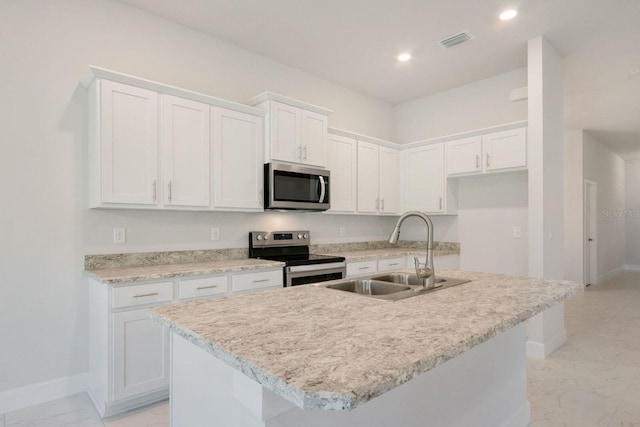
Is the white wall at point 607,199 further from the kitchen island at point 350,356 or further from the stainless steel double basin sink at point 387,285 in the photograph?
the kitchen island at point 350,356

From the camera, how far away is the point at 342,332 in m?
1.07

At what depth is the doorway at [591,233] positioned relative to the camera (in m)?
6.84

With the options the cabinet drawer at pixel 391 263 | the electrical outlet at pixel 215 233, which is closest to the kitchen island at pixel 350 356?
the electrical outlet at pixel 215 233

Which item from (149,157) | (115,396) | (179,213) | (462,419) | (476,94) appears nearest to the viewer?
(462,419)

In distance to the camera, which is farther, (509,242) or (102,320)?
(509,242)

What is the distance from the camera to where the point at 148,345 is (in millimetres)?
2420

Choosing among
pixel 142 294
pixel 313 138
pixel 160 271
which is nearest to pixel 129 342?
pixel 142 294

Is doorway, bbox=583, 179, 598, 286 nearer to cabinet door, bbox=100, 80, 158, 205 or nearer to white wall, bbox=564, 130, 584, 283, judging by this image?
white wall, bbox=564, 130, 584, 283

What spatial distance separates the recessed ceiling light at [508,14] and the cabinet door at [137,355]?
11.6 ft

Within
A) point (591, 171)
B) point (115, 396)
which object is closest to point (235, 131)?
point (115, 396)

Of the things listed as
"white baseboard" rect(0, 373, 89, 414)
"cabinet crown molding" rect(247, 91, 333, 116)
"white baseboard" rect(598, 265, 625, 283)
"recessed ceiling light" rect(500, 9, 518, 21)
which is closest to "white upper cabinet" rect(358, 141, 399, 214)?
"cabinet crown molding" rect(247, 91, 333, 116)

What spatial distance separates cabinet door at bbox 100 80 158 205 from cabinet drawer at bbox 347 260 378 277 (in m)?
1.95

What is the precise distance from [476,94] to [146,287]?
4.15 m

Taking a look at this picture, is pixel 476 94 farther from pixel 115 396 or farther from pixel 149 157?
pixel 115 396
